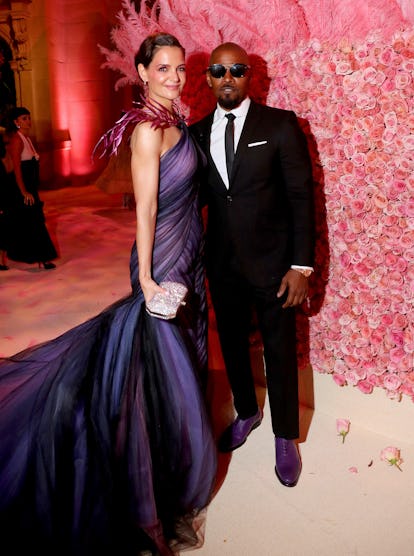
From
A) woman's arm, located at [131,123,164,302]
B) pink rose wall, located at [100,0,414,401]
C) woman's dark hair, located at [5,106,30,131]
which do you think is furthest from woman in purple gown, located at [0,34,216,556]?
woman's dark hair, located at [5,106,30,131]

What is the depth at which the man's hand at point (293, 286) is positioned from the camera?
258 centimetres

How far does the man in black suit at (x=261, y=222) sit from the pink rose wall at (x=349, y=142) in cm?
48

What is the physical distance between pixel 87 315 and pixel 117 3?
1036cm

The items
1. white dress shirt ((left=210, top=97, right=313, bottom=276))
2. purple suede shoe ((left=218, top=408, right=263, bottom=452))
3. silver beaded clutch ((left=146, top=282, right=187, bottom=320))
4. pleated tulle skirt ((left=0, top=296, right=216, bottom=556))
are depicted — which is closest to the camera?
pleated tulle skirt ((left=0, top=296, right=216, bottom=556))

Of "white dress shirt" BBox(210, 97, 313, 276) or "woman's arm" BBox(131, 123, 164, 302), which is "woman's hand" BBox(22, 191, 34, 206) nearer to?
"white dress shirt" BBox(210, 97, 313, 276)

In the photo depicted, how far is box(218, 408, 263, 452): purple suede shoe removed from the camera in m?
3.04

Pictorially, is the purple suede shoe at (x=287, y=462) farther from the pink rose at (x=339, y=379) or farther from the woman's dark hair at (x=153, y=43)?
the woman's dark hair at (x=153, y=43)

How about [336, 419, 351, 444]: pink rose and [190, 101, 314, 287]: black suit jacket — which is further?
[336, 419, 351, 444]: pink rose

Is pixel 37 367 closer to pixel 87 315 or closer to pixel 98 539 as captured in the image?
pixel 98 539

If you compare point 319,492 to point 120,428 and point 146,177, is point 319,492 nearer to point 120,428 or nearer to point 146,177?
point 120,428

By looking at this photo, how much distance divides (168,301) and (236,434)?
113cm

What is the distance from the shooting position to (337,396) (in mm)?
3312

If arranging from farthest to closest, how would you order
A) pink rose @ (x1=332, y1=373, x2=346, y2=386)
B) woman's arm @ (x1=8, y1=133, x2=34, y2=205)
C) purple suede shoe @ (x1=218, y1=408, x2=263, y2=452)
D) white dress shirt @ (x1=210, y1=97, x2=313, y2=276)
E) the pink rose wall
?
woman's arm @ (x1=8, y1=133, x2=34, y2=205) < pink rose @ (x1=332, y1=373, x2=346, y2=386) < purple suede shoe @ (x1=218, y1=408, x2=263, y2=452) < the pink rose wall < white dress shirt @ (x1=210, y1=97, x2=313, y2=276)

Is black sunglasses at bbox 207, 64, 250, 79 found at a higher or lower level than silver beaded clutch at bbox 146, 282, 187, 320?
higher
